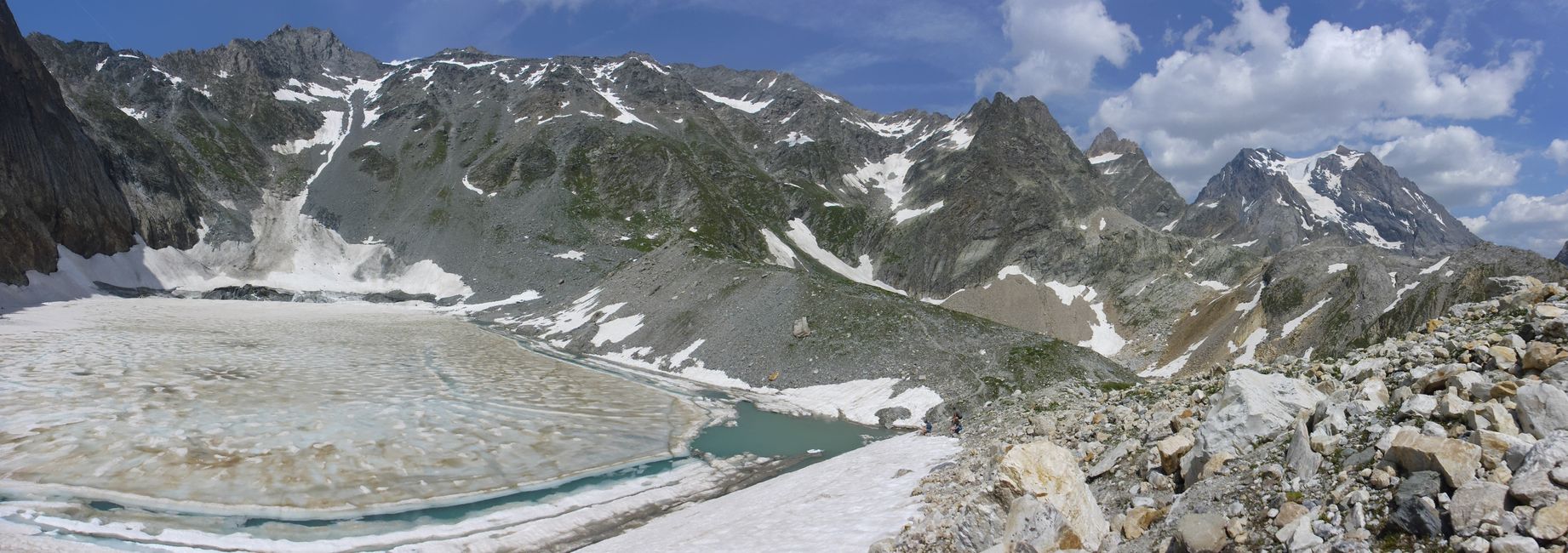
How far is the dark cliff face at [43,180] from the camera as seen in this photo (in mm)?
76562

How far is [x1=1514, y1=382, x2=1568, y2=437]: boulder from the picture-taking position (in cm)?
805

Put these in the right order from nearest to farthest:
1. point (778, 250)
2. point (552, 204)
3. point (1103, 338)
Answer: point (1103, 338), point (552, 204), point (778, 250)

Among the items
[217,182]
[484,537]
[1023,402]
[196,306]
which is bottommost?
[484,537]

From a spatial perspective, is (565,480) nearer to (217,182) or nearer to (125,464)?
(125,464)

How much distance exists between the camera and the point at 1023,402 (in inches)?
1179

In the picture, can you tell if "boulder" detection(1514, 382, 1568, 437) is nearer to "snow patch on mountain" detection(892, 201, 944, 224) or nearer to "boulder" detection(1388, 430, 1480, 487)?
"boulder" detection(1388, 430, 1480, 487)

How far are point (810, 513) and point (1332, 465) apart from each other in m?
11.3

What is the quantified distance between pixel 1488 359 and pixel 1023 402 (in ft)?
65.0

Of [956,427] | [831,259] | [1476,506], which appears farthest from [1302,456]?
[831,259]

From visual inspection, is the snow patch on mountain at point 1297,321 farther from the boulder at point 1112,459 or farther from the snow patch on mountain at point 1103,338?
the boulder at point 1112,459

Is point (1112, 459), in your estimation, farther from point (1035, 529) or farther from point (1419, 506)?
point (1419, 506)

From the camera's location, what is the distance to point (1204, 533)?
890cm

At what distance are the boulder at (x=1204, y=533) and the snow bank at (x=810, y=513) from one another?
658 cm

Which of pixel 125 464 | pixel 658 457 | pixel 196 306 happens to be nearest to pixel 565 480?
pixel 658 457
